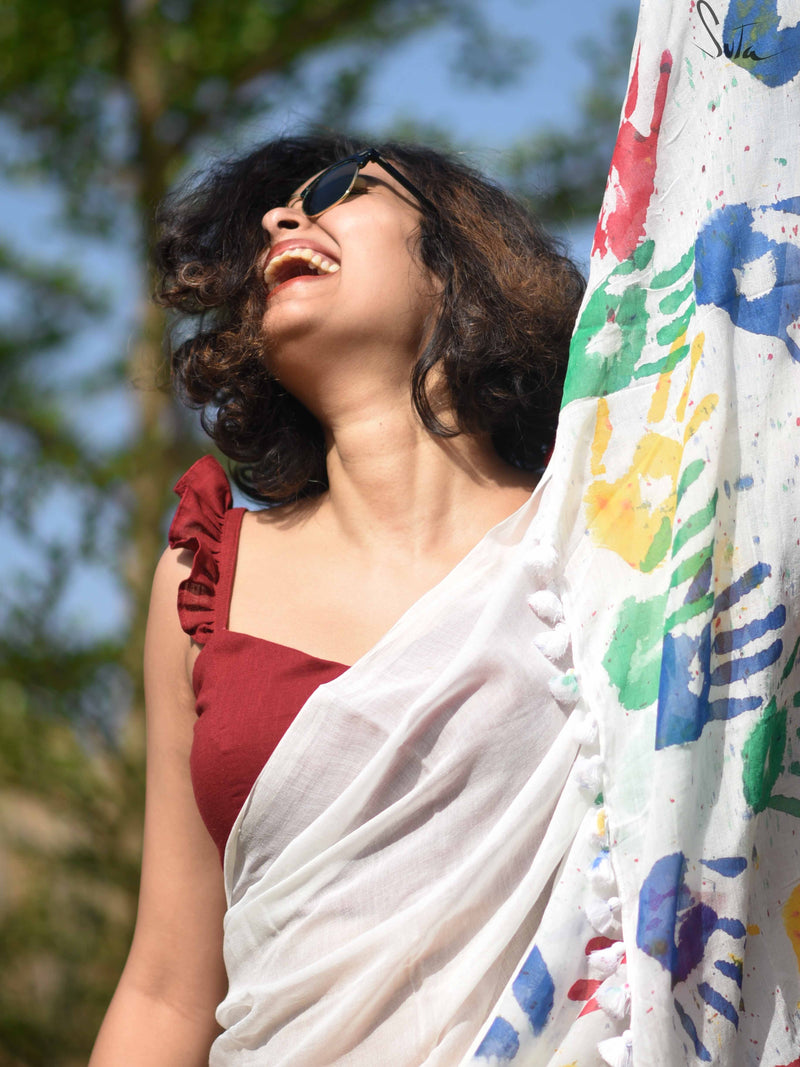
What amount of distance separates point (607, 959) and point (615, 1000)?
0.03 meters

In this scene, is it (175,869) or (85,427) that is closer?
(175,869)

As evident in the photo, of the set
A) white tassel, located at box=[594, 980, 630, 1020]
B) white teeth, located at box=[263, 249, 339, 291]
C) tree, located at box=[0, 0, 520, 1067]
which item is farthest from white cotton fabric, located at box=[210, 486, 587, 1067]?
tree, located at box=[0, 0, 520, 1067]

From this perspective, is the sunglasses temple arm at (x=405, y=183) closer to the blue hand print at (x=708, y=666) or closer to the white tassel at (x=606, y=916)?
the blue hand print at (x=708, y=666)

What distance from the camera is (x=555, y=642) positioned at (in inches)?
42.9

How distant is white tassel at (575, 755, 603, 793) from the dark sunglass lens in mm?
898

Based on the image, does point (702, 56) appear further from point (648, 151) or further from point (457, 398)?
point (457, 398)

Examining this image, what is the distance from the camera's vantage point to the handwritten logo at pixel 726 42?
3.64ft

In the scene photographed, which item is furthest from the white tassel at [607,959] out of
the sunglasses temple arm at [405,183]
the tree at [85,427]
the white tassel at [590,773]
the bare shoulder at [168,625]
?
the tree at [85,427]

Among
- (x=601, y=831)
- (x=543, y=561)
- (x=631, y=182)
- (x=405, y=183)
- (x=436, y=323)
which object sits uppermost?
(x=405, y=183)

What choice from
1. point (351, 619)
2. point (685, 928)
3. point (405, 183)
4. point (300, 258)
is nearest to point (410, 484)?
point (351, 619)

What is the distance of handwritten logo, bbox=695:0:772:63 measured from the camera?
111 centimetres

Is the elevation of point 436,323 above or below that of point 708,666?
above

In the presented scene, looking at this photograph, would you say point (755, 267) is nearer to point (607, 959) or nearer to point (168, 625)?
point (607, 959)

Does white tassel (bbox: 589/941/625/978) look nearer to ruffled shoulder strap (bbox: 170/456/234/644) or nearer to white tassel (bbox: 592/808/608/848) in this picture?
white tassel (bbox: 592/808/608/848)
